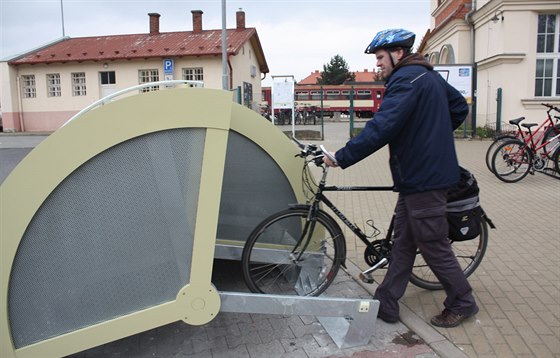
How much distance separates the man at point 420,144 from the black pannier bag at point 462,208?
22cm

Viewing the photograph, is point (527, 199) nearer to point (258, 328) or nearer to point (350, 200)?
point (350, 200)

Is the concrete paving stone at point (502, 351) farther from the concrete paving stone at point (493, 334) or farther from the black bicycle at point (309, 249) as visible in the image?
the black bicycle at point (309, 249)

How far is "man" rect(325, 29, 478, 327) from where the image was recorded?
3.05m

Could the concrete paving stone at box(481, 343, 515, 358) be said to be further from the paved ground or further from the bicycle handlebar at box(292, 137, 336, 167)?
the bicycle handlebar at box(292, 137, 336, 167)

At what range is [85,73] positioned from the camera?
96.3ft

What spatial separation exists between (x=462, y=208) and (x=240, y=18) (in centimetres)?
3164

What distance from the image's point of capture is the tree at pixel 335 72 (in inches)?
3167

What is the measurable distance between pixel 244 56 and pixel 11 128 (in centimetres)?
1442

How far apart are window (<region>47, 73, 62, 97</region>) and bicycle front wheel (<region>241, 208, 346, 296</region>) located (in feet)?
95.9

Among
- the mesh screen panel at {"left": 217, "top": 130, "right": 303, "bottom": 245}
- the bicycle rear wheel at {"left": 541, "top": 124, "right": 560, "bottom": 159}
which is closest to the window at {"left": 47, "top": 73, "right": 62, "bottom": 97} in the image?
the bicycle rear wheel at {"left": 541, "top": 124, "right": 560, "bottom": 159}

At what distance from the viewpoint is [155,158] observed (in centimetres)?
270

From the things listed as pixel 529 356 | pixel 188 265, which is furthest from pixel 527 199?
pixel 188 265

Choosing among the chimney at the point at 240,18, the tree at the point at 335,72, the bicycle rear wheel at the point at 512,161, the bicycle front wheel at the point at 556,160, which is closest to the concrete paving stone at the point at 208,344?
the bicycle rear wheel at the point at 512,161

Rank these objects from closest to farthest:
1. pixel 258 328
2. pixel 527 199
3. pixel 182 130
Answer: pixel 182 130 < pixel 258 328 < pixel 527 199
